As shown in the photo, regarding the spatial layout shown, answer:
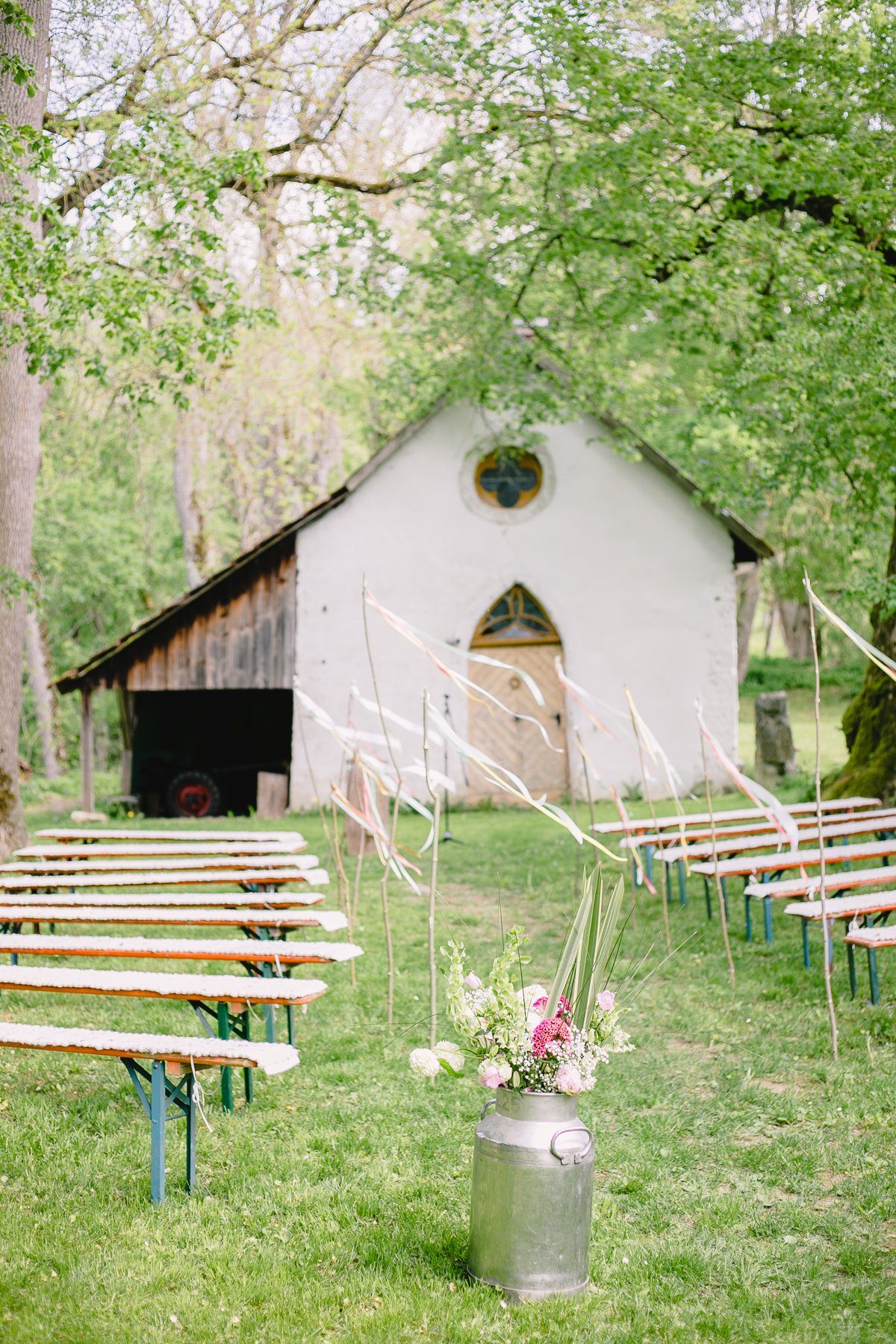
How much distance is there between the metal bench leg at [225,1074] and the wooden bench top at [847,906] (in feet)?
9.55

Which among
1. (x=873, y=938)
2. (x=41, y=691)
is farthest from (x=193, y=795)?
(x=873, y=938)

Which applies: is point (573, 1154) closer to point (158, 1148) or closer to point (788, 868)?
point (158, 1148)

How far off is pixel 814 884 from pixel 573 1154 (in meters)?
3.45

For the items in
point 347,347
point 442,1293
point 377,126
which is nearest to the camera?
point 442,1293

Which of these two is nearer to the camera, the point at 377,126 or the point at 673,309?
the point at 673,309

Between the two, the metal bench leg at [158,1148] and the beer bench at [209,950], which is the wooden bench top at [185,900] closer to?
the beer bench at [209,950]

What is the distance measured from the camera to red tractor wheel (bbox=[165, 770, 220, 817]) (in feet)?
61.7

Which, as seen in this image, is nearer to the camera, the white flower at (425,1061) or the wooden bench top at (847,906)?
the white flower at (425,1061)

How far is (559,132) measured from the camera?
1289 cm

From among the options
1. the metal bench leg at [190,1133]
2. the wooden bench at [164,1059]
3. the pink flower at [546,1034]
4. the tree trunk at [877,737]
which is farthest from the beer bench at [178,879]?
the tree trunk at [877,737]

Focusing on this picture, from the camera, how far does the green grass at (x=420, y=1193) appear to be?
338cm

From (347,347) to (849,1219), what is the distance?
18.8 metres

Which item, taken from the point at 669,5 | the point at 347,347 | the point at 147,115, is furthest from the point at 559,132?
the point at 347,347

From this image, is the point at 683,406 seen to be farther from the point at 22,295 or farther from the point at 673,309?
the point at 22,295
